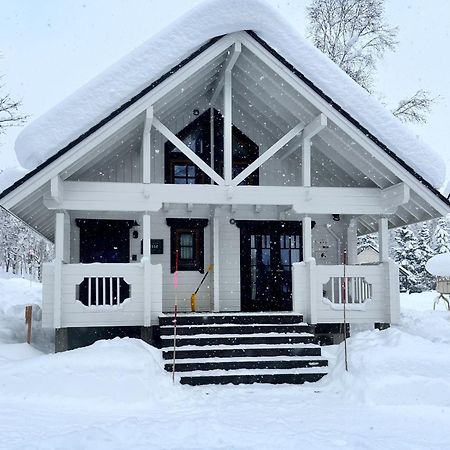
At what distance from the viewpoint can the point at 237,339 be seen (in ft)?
31.6

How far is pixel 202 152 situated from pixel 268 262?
3.24 m

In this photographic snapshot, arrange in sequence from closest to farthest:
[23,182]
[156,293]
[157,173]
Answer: [23,182]
[156,293]
[157,173]

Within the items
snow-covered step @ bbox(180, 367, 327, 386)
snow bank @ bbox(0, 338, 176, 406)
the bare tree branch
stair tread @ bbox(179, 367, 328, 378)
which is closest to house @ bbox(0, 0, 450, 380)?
stair tread @ bbox(179, 367, 328, 378)

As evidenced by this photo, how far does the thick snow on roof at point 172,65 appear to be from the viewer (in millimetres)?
9500

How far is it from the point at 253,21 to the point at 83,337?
834 centimetres

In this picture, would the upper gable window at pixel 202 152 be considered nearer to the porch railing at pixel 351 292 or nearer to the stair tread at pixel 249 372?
the porch railing at pixel 351 292

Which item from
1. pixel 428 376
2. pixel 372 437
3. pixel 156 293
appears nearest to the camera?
pixel 372 437

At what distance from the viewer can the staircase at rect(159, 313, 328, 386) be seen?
8695 millimetres

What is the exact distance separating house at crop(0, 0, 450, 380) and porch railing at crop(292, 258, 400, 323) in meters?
0.03

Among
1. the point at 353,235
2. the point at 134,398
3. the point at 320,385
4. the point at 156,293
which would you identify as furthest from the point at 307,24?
the point at 134,398

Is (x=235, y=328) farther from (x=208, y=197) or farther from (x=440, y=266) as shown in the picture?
(x=440, y=266)

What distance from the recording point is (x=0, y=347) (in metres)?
9.48

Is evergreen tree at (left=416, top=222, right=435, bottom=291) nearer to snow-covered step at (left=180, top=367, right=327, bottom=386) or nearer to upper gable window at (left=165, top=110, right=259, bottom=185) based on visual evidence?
upper gable window at (left=165, top=110, right=259, bottom=185)

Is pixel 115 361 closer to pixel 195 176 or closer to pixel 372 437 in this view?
pixel 372 437
